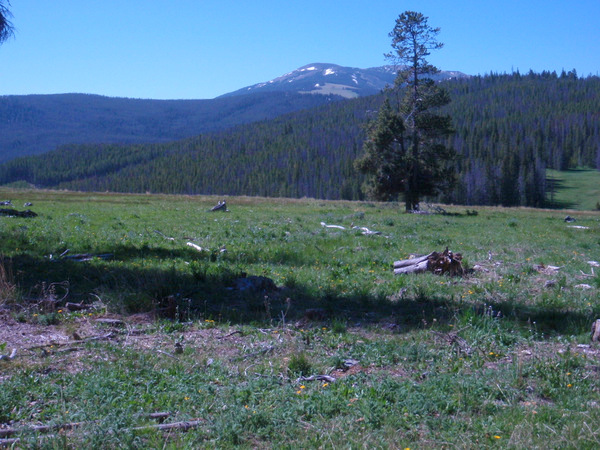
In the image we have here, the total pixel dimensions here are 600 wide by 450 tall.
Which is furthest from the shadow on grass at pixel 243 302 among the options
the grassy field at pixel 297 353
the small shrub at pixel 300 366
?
the small shrub at pixel 300 366

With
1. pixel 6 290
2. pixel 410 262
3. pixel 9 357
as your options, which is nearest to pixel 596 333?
pixel 410 262

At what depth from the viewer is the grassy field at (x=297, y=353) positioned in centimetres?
424

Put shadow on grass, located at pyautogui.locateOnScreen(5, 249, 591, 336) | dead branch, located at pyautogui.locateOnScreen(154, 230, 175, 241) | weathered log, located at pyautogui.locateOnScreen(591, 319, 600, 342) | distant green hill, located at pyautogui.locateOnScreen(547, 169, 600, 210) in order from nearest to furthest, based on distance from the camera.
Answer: weathered log, located at pyautogui.locateOnScreen(591, 319, 600, 342), shadow on grass, located at pyautogui.locateOnScreen(5, 249, 591, 336), dead branch, located at pyautogui.locateOnScreen(154, 230, 175, 241), distant green hill, located at pyautogui.locateOnScreen(547, 169, 600, 210)

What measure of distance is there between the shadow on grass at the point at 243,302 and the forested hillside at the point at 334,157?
9225cm

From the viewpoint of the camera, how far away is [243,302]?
846 cm

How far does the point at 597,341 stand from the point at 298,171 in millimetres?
137518

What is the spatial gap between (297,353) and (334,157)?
143157 mm

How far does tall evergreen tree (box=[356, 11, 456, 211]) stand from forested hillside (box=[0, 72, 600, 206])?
6124cm

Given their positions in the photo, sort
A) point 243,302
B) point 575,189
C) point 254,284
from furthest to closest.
Answer: point 575,189 < point 254,284 < point 243,302

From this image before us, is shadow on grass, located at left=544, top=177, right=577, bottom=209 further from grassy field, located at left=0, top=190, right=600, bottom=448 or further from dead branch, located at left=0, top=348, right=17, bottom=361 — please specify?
dead branch, located at left=0, top=348, right=17, bottom=361

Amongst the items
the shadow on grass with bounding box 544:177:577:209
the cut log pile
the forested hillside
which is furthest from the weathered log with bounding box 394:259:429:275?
the shadow on grass with bounding box 544:177:577:209

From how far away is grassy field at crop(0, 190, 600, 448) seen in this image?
13.9 ft

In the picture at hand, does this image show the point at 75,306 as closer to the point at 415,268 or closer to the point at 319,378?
the point at 319,378

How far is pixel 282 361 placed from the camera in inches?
232
